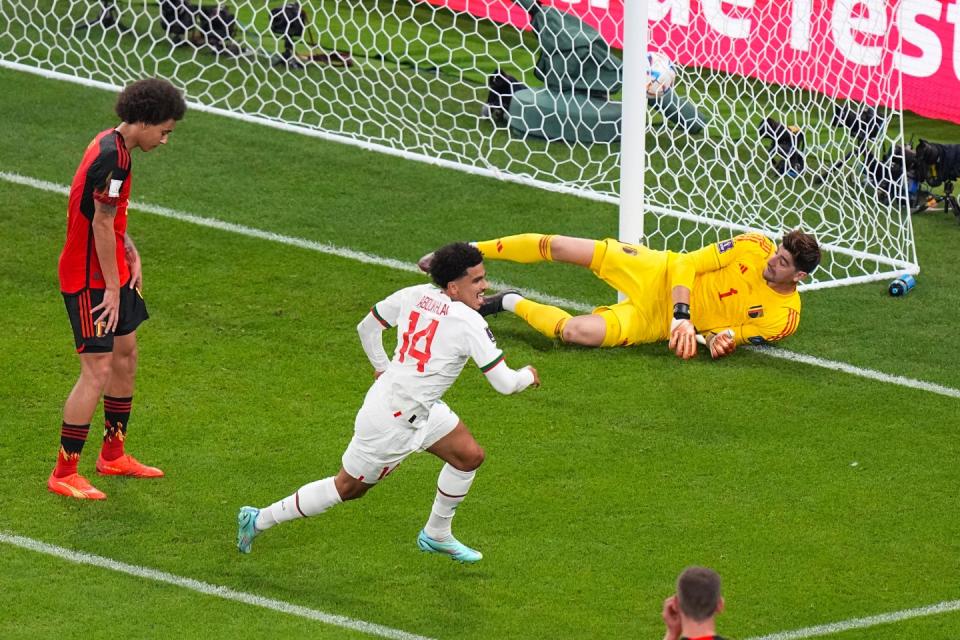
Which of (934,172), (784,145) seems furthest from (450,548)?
(934,172)

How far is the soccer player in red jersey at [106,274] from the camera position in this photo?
625 cm

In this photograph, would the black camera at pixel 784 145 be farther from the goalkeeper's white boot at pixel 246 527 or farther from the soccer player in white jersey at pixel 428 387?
the goalkeeper's white boot at pixel 246 527

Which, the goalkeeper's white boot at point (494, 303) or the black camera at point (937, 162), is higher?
the black camera at point (937, 162)

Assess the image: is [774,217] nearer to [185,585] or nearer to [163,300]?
[163,300]

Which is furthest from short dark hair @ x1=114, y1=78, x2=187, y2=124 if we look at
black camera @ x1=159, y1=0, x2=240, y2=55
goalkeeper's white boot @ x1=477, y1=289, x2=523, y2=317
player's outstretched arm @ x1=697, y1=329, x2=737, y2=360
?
black camera @ x1=159, y1=0, x2=240, y2=55

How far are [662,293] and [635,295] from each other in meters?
0.16

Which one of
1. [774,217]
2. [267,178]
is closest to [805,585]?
[774,217]

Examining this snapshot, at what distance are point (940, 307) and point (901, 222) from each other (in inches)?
50.8

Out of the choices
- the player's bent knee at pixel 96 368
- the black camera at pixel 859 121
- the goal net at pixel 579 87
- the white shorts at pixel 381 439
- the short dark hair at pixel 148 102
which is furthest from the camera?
the black camera at pixel 859 121

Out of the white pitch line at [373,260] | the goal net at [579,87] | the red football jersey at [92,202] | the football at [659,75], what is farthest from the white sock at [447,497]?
the football at [659,75]

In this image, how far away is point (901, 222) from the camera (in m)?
10.8

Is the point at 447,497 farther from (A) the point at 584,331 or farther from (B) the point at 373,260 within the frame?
(B) the point at 373,260

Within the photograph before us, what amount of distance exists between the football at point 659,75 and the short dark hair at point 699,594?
250 inches

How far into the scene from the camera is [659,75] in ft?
33.2
